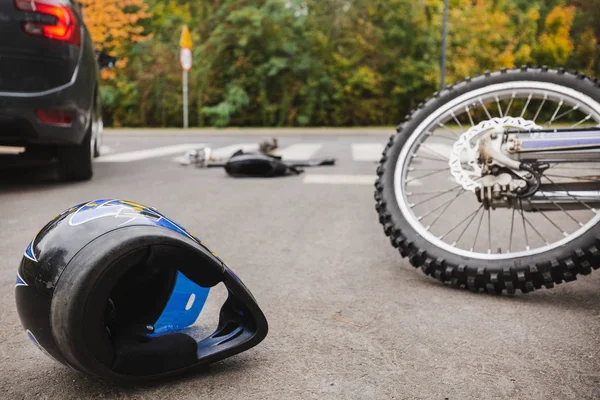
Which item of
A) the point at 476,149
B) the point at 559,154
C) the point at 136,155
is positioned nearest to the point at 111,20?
the point at 136,155

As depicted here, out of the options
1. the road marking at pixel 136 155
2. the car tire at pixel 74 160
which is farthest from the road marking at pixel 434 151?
the road marking at pixel 136 155

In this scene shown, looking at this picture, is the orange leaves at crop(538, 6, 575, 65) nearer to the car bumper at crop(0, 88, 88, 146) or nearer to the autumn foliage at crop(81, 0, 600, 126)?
the autumn foliage at crop(81, 0, 600, 126)

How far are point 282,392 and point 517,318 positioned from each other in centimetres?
95

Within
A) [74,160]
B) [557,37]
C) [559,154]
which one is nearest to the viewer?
[559,154]

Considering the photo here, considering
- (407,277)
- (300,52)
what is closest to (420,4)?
(300,52)

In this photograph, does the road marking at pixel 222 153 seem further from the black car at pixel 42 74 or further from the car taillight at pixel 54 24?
the car taillight at pixel 54 24

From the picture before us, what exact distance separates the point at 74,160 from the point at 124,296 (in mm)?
3748

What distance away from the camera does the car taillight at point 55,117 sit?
420 centimetres

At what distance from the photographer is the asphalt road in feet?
4.95

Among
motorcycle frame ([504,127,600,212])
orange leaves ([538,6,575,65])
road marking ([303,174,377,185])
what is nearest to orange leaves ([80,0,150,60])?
orange leaves ([538,6,575,65])

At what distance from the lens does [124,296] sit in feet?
5.09

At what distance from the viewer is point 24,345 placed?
1771 millimetres

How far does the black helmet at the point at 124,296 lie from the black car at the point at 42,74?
2.98 m

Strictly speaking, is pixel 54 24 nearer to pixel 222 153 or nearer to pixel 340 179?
pixel 340 179
